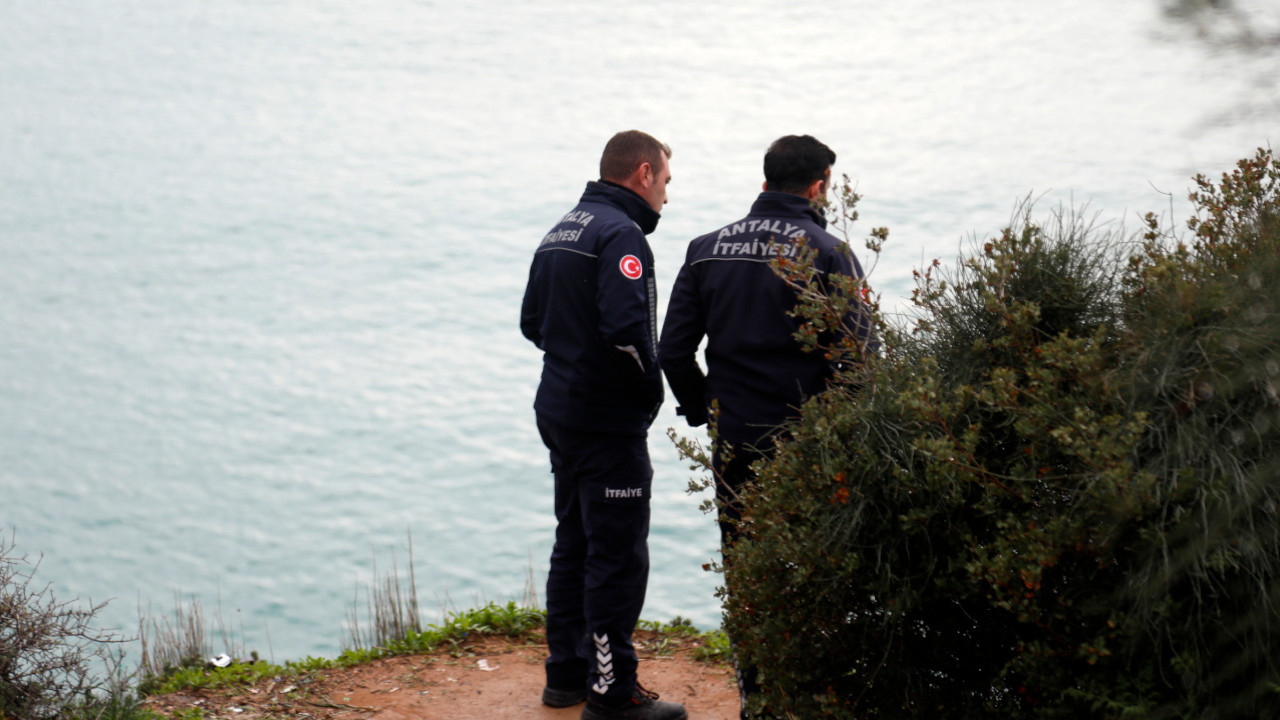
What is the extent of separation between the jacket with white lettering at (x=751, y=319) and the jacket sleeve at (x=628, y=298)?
0.11 m

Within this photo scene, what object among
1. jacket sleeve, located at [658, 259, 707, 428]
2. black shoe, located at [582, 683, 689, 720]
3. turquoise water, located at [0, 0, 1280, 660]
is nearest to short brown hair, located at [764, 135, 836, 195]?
jacket sleeve, located at [658, 259, 707, 428]

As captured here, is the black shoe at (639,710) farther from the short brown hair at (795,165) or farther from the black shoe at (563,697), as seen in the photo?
the short brown hair at (795,165)

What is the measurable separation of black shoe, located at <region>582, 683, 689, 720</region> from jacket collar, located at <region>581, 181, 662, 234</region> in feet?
5.69

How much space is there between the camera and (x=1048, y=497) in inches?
110

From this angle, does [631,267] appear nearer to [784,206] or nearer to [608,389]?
[608,389]

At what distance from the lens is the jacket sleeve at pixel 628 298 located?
410 centimetres

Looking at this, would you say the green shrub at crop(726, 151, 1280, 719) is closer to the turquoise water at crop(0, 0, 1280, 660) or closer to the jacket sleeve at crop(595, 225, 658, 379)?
the jacket sleeve at crop(595, 225, 658, 379)

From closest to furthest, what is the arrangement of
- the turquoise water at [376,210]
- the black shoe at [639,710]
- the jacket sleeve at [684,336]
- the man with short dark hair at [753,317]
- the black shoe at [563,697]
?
the man with short dark hair at [753,317] < the jacket sleeve at [684,336] < the black shoe at [639,710] < the black shoe at [563,697] < the turquoise water at [376,210]

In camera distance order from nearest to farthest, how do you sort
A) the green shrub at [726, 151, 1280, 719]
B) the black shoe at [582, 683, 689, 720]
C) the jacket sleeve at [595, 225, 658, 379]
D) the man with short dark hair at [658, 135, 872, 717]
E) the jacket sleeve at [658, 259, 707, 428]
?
the green shrub at [726, 151, 1280, 719] < the man with short dark hair at [658, 135, 872, 717] < the jacket sleeve at [595, 225, 658, 379] < the jacket sleeve at [658, 259, 707, 428] < the black shoe at [582, 683, 689, 720]

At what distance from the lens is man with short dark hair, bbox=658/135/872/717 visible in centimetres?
396

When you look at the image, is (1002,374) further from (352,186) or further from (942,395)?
(352,186)

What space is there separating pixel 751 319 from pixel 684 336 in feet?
1.05

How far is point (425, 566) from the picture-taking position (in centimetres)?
1797

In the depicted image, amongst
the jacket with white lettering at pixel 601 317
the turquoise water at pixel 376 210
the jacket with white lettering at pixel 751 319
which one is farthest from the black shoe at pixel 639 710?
the turquoise water at pixel 376 210
